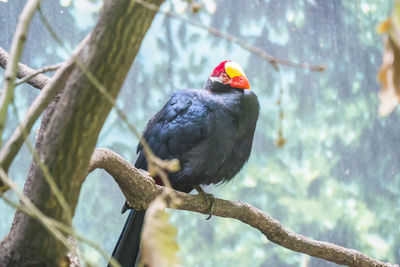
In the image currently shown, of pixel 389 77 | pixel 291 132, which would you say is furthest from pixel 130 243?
pixel 291 132

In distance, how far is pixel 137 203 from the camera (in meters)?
1.42

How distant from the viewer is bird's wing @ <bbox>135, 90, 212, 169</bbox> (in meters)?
1.86

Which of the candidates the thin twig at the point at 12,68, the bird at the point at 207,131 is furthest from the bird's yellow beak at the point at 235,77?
the thin twig at the point at 12,68

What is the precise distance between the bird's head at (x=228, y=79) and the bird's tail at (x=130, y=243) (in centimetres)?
63

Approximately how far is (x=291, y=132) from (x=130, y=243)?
6.39ft

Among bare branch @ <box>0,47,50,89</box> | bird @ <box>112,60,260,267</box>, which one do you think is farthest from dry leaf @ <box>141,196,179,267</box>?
bird @ <box>112,60,260,267</box>

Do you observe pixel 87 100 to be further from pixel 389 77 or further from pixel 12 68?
pixel 389 77

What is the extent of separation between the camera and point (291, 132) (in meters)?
3.34

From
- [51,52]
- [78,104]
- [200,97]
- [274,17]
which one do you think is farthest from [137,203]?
[274,17]

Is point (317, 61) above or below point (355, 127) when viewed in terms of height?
above

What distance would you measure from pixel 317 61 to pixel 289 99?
0.33 metres

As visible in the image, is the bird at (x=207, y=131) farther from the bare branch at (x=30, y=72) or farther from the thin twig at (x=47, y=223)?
the thin twig at (x=47, y=223)

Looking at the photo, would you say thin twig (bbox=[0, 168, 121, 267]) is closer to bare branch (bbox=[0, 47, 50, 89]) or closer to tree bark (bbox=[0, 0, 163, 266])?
tree bark (bbox=[0, 0, 163, 266])

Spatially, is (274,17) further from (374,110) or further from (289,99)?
(374,110)
